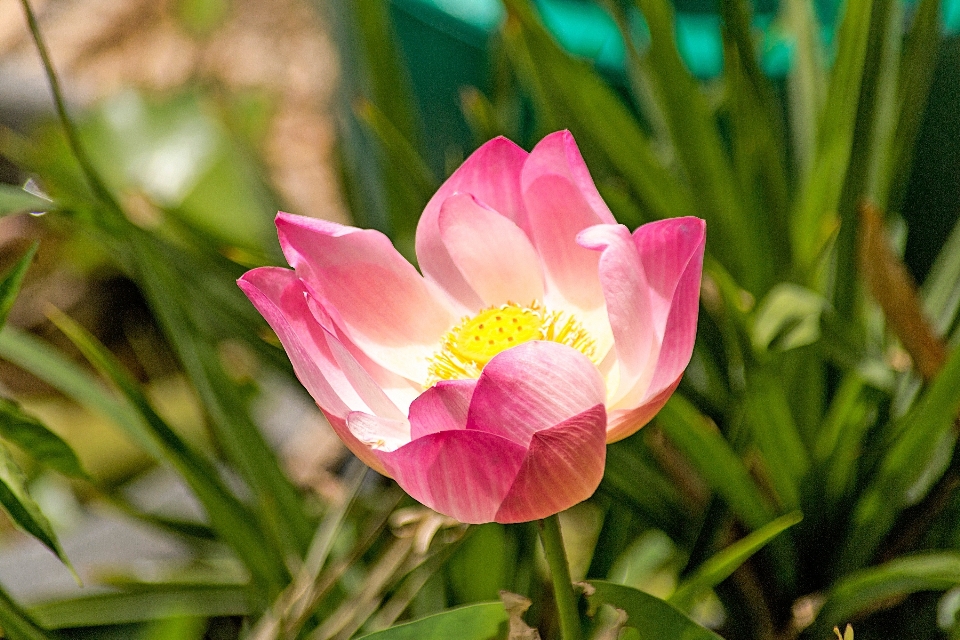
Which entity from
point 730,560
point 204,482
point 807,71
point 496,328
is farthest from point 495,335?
point 807,71

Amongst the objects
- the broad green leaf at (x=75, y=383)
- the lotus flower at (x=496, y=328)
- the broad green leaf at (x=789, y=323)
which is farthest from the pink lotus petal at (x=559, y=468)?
the broad green leaf at (x=75, y=383)

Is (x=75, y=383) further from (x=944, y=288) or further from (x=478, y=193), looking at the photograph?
(x=944, y=288)

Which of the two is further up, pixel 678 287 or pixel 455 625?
pixel 678 287

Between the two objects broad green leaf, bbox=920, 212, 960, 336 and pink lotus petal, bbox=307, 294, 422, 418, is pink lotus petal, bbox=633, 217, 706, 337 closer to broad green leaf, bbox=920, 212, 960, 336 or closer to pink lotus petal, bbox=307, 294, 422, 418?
Result: pink lotus petal, bbox=307, 294, 422, 418

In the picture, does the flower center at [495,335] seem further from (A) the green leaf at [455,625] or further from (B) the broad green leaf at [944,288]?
(B) the broad green leaf at [944,288]

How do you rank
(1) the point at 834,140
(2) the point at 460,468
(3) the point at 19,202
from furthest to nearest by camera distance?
(1) the point at 834,140, (3) the point at 19,202, (2) the point at 460,468

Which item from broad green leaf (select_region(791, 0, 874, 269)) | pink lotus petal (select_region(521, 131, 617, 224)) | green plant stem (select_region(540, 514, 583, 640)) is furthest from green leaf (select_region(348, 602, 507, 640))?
broad green leaf (select_region(791, 0, 874, 269))

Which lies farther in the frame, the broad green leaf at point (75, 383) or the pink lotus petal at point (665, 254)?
the broad green leaf at point (75, 383)
